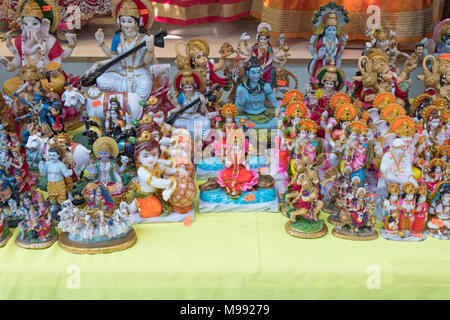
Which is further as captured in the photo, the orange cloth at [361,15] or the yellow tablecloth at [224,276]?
the orange cloth at [361,15]

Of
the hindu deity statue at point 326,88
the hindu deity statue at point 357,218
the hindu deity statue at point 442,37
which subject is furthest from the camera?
the hindu deity statue at point 442,37

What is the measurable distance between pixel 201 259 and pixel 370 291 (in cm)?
90

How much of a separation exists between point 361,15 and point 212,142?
8.48ft

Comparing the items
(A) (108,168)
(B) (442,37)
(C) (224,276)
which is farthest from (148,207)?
(B) (442,37)

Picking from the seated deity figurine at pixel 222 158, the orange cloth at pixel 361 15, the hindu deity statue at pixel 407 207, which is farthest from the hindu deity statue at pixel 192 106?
the orange cloth at pixel 361 15

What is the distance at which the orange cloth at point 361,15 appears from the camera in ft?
16.8

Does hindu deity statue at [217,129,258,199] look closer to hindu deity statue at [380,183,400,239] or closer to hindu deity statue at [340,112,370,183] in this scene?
hindu deity statue at [340,112,370,183]

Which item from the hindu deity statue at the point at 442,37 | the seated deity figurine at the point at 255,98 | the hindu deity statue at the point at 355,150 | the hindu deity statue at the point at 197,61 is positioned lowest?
the hindu deity statue at the point at 355,150

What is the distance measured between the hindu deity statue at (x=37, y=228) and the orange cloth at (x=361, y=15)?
11.2ft

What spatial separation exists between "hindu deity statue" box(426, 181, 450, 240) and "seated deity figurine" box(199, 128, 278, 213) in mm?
911

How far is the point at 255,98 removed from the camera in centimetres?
396

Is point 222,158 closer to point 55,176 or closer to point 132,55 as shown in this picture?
point 55,176

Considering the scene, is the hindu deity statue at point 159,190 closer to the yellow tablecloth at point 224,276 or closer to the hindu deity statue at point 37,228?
the yellow tablecloth at point 224,276
